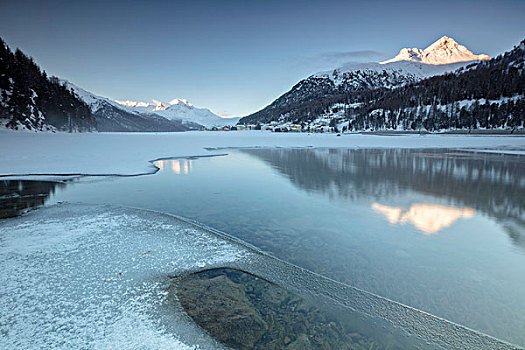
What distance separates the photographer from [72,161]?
17.0m

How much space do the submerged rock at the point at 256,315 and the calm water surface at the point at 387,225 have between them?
94cm

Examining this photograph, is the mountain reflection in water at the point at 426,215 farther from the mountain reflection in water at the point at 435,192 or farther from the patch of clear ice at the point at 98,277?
the patch of clear ice at the point at 98,277

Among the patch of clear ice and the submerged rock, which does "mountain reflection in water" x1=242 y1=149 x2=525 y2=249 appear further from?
the patch of clear ice

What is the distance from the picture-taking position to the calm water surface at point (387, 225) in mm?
3451

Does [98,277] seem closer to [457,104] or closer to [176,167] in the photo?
[176,167]

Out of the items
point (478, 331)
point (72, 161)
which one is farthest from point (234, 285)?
point (72, 161)

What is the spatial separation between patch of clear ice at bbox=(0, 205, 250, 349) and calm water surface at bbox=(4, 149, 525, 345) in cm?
136

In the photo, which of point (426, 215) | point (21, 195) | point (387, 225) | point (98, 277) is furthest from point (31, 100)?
point (426, 215)

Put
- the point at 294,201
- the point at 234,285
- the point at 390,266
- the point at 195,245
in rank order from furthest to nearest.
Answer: the point at 294,201, the point at 195,245, the point at 390,266, the point at 234,285

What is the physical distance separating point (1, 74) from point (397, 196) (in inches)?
2439

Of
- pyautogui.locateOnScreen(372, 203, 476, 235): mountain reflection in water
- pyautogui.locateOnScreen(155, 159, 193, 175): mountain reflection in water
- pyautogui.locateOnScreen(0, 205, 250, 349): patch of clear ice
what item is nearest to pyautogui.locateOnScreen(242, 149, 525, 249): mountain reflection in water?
pyautogui.locateOnScreen(372, 203, 476, 235): mountain reflection in water

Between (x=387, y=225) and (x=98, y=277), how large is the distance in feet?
18.9

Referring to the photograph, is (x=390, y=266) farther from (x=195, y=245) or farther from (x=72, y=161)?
(x=72, y=161)

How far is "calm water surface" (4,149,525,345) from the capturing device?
345 centimetres
